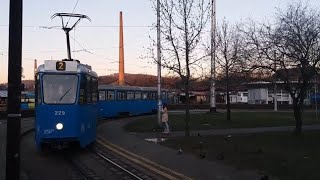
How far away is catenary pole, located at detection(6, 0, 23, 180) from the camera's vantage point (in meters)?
8.48

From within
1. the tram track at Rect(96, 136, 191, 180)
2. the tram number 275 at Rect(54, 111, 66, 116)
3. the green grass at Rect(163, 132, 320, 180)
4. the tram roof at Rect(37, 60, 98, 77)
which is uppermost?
the tram roof at Rect(37, 60, 98, 77)

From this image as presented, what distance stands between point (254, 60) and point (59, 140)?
10.1 meters

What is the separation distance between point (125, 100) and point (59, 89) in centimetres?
2994

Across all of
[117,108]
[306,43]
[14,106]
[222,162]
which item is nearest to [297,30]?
[306,43]

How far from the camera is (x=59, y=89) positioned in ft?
60.5

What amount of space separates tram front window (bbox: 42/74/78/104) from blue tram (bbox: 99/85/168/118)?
22.2m

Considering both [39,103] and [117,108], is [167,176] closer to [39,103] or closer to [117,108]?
[39,103]

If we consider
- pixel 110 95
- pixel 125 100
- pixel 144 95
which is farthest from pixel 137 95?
pixel 110 95

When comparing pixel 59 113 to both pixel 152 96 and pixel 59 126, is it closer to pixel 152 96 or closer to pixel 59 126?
pixel 59 126

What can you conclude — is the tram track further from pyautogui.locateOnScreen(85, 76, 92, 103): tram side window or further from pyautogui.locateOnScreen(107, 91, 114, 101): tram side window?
pyautogui.locateOnScreen(107, 91, 114, 101): tram side window

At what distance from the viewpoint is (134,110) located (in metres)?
50.5

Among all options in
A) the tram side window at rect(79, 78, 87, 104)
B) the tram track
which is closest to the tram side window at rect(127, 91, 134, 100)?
the tram track

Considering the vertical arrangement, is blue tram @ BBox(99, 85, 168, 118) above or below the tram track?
above

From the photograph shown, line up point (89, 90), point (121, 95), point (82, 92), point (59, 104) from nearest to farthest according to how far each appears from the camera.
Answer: point (59, 104), point (82, 92), point (89, 90), point (121, 95)
